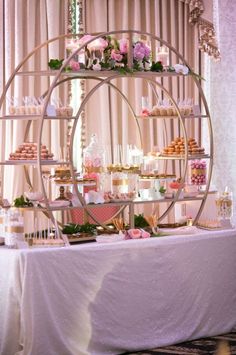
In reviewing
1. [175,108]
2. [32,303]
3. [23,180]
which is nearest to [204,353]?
[32,303]

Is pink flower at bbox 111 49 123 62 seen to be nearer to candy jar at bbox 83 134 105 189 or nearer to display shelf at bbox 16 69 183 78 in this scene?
display shelf at bbox 16 69 183 78

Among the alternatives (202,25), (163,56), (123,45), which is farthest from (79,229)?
(202,25)

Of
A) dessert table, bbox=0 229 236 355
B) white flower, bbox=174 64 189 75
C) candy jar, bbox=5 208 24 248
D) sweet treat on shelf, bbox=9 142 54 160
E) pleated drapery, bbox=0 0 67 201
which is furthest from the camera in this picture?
pleated drapery, bbox=0 0 67 201

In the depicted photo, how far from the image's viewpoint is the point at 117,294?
5312 millimetres

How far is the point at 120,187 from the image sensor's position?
5871 millimetres

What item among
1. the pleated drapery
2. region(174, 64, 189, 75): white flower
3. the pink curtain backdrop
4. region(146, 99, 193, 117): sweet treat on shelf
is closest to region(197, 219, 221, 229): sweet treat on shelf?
region(146, 99, 193, 117): sweet treat on shelf

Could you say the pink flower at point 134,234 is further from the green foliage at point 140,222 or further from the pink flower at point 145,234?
the green foliage at point 140,222

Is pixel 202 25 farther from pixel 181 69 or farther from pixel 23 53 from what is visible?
pixel 181 69

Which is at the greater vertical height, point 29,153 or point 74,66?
point 74,66

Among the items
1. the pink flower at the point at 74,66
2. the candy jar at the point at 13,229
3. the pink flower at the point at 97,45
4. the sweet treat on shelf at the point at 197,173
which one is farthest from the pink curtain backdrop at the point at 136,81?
the candy jar at the point at 13,229

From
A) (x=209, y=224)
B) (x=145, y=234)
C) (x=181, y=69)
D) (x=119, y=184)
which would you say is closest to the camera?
(x=145, y=234)

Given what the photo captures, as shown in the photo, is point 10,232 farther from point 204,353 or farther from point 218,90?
point 218,90

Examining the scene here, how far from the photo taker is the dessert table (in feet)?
16.3

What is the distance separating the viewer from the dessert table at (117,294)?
16.3 ft
